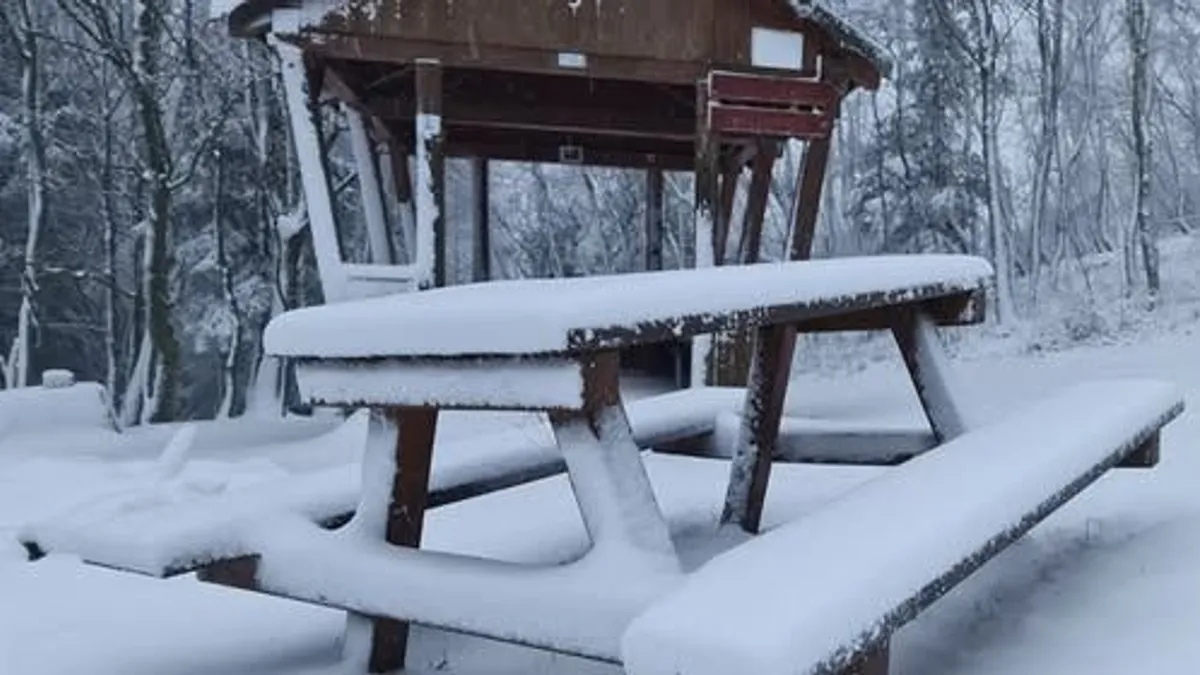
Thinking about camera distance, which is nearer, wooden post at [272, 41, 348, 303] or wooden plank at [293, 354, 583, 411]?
wooden plank at [293, 354, 583, 411]

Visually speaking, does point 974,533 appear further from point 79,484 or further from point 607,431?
point 79,484

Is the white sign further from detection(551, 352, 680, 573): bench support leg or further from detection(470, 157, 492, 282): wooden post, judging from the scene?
detection(551, 352, 680, 573): bench support leg

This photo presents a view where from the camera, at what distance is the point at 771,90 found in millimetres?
9133

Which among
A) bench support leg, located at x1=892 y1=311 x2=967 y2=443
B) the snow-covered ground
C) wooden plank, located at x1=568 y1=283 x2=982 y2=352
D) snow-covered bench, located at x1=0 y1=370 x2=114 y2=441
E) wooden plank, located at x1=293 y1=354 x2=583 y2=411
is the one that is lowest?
snow-covered bench, located at x1=0 y1=370 x2=114 y2=441

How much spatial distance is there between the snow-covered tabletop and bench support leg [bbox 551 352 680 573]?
12cm

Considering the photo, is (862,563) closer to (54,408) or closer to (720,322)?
(720,322)

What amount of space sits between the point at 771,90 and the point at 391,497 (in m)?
6.86

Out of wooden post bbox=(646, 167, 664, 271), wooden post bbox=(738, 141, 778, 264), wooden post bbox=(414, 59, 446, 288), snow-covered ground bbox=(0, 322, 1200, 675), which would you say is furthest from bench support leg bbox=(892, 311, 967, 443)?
wooden post bbox=(646, 167, 664, 271)

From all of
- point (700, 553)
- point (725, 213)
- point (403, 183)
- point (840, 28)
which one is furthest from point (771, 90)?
point (700, 553)

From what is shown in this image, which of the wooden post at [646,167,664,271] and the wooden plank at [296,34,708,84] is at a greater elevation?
the wooden plank at [296,34,708,84]

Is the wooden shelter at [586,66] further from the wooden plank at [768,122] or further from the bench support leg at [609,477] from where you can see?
the bench support leg at [609,477]

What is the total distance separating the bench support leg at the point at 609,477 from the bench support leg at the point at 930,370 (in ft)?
6.59

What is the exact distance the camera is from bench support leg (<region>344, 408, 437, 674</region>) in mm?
2873

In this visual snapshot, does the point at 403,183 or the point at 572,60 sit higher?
the point at 572,60
